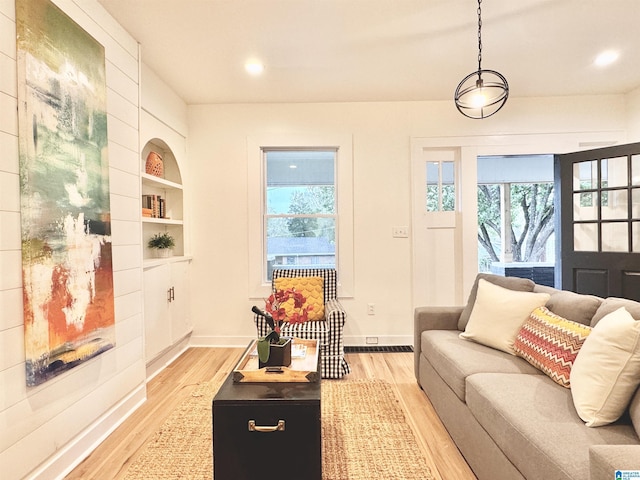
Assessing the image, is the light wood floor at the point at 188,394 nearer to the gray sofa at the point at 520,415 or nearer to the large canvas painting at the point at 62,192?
the gray sofa at the point at 520,415

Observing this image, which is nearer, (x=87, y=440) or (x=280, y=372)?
(x=280, y=372)

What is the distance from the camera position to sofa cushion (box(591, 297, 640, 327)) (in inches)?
59.4

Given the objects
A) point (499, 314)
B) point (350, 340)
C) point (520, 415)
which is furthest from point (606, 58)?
point (350, 340)

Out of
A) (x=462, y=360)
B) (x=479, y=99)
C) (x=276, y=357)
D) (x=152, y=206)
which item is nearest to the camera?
(x=276, y=357)

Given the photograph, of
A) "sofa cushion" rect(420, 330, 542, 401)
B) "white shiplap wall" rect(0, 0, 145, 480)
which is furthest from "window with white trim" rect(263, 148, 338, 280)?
"sofa cushion" rect(420, 330, 542, 401)

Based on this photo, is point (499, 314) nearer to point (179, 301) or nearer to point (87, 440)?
point (87, 440)

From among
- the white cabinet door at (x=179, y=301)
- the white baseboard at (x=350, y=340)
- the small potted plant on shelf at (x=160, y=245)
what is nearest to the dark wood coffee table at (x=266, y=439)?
the white cabinet door at (x=179, y=301)

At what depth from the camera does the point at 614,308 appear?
1.62 meters

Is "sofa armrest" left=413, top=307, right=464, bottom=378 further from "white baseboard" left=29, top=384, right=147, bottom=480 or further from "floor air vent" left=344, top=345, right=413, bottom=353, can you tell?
"white baseboard" left=29, top=384, right=147, bottom=480

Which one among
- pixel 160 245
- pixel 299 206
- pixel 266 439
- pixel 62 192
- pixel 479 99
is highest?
pixel 479 99

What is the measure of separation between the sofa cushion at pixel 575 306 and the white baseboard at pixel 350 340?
1901mm

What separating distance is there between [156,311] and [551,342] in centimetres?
283

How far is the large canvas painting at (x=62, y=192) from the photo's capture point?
1.55 m

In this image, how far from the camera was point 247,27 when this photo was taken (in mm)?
2404
